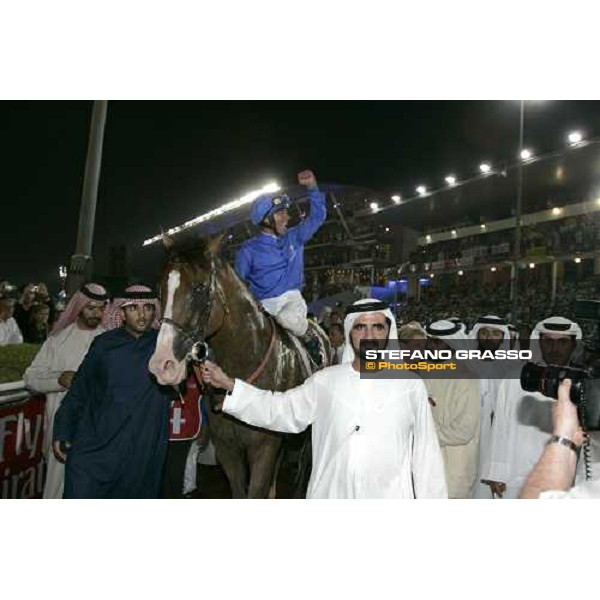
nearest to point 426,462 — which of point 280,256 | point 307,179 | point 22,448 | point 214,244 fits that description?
point 214,244

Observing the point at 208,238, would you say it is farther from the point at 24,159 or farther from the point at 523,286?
the point at 523,286

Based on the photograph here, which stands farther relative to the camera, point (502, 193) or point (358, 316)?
point (502, 193)

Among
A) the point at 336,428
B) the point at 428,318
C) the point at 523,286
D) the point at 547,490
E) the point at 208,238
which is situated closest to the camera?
the point at 547,490

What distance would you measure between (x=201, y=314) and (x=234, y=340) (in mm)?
378

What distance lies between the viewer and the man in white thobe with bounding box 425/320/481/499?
3.12 metres

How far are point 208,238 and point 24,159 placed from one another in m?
1.46

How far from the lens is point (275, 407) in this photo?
2.57 meters

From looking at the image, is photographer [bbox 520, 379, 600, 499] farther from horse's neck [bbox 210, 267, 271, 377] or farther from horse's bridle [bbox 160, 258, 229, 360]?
horse's neck [bbox 210, 267, 271, 377]

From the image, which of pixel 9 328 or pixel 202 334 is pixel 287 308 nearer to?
pixel 202 334

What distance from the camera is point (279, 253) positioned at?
3.54 m

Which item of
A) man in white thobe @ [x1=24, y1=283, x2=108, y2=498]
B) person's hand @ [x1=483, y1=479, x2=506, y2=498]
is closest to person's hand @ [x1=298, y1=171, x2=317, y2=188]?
man in white thobe @ [x1=24, y1=283, x2=108, y2=498]

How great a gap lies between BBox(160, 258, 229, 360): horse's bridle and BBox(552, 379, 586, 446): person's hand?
1665 millimetres
